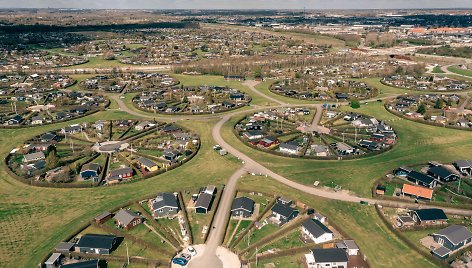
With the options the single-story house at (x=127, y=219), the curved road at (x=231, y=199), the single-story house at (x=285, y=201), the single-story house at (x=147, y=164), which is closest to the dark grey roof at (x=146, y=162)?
the single-story house at (x=147, y=164)

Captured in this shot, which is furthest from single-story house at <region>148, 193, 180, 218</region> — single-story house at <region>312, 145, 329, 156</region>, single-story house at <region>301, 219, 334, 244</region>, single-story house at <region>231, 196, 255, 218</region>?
single-story house at <region>312, 145, 329, 156</region>

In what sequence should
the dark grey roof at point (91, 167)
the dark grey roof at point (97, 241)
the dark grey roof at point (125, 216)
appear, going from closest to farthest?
the dark grey roof at point (97, 241)
the dark grey roof at point (125, 216)
the dark grey roof at point (91, 167)

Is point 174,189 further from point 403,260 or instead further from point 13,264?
point 403,260

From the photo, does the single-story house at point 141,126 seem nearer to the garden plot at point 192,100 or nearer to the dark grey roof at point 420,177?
the garden plot at point 192,100

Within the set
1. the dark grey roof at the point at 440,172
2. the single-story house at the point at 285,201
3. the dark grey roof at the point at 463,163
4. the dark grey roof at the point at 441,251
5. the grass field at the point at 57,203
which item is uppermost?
the dark grey roof at the point at 463,163

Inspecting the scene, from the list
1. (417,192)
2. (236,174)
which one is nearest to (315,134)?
(236,174)

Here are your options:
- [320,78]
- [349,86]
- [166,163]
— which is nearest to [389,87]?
[349,86]

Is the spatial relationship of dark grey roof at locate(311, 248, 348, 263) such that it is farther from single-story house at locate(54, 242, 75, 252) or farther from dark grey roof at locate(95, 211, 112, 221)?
single-story house at locate(54, 242, 75, 252)
